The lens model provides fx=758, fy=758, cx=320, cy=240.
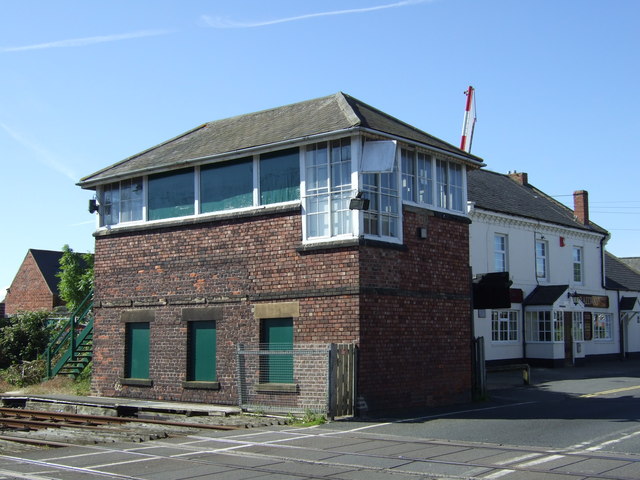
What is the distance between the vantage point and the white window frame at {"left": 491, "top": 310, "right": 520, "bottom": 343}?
2817cm

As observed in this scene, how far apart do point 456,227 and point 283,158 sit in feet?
15.1

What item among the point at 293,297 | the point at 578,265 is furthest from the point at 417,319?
the point at 578,265

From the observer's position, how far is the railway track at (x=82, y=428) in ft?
A: 41.1

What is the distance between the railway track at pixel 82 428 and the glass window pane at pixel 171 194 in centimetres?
534

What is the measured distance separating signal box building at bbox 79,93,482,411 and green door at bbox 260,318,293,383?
4 centimetres

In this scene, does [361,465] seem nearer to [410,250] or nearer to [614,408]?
[410,250]

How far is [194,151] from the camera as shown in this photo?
18.7m

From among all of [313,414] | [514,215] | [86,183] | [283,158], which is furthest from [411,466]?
[514,215]

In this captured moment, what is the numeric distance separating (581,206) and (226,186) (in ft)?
71.8

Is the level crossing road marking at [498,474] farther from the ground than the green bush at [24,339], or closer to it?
closer to it

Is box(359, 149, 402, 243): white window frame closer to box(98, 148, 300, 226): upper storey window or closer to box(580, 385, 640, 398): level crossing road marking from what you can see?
box(98, 148, 300, 226): upper storey window

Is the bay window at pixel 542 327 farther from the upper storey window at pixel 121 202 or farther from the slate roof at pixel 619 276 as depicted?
the upper storey window at pixel 121 202

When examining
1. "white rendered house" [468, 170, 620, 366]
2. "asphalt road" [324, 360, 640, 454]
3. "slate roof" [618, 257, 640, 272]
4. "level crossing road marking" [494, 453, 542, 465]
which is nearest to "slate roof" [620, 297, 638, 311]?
"white rendered house" [468, 170, 620, 366]

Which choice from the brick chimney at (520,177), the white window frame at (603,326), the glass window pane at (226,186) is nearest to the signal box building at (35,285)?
the brick chimney at (520,177)
